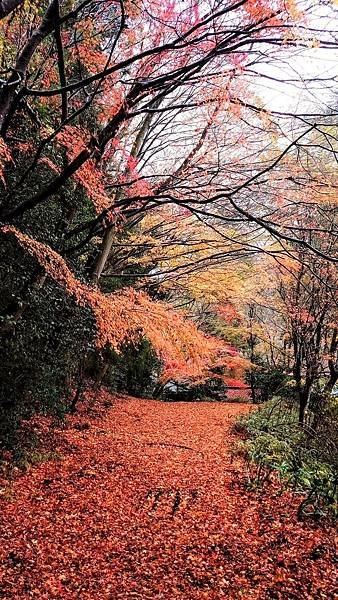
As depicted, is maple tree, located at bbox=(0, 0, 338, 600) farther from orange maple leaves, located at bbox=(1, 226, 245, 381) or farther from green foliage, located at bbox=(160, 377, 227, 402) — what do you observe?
green foliage, located at bbox=(160, 377, 227, 402)

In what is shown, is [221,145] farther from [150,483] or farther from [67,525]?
[67,525]

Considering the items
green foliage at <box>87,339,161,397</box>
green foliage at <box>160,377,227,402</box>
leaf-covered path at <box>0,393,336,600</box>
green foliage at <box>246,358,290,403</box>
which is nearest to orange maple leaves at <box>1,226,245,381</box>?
leaf-covered path at <box>0,393,336,600</box>

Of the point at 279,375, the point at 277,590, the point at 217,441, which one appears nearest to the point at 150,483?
the point at 277,590

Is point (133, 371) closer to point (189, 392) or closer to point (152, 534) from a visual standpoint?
point (189, 392)

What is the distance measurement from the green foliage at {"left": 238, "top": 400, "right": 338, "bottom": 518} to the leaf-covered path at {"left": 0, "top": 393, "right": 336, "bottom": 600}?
0.78ft

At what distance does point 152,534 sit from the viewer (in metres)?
3.78

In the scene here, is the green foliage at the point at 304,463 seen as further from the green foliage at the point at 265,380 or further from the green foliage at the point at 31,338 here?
the green foliage at the point at 265,380

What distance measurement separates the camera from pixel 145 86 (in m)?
4.11

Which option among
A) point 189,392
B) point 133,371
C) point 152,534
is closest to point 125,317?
point 152,534

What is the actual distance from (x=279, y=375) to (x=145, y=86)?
12.6 metres

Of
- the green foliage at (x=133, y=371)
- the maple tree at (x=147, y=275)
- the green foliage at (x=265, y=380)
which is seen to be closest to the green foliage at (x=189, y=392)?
the green foliage at (x=133, y=371)

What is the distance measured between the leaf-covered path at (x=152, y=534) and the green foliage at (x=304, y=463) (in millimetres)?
239

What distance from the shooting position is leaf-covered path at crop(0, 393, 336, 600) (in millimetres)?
2971

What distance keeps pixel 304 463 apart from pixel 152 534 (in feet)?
8.41
